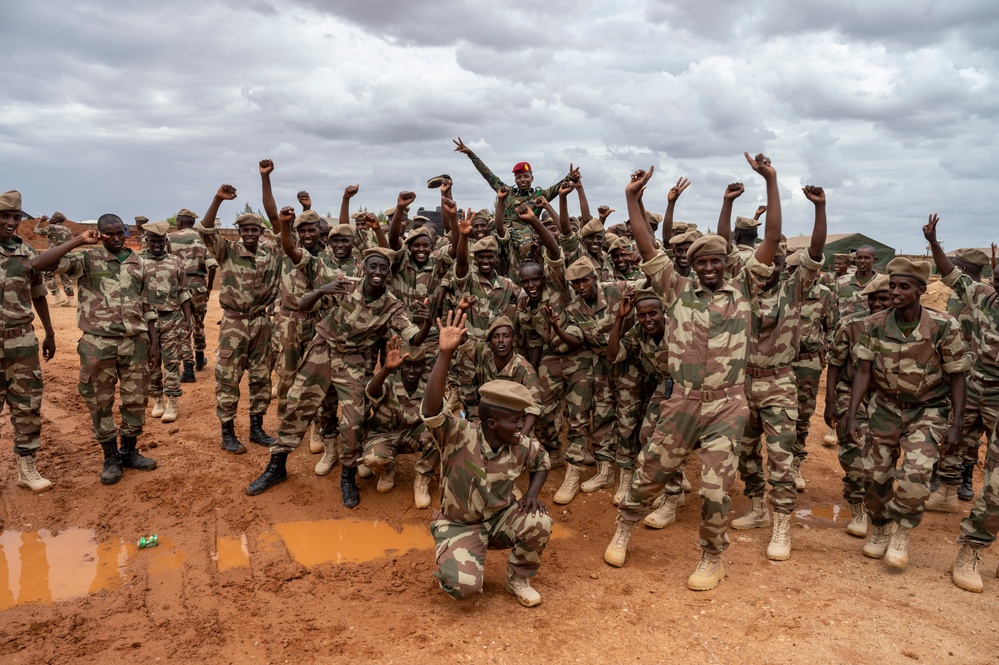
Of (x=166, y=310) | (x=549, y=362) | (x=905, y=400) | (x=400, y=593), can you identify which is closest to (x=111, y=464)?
(x=166, y=310)

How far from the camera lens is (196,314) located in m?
10.8

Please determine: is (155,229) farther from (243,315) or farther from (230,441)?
(230,441)

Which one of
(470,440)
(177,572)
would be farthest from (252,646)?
(470,440)

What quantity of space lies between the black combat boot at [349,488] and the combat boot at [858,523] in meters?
4.66

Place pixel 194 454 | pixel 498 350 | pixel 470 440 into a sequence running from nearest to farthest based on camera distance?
pixel 470 440
pixel 498 350
pixel 194 454

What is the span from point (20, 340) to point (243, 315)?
2.09m

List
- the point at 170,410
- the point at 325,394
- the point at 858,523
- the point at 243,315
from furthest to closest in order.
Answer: the point at 170,410 → the point at 243,315 → the point at 325,394 → the point at 858,523

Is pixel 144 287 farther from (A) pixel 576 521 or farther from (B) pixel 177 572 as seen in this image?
(A) pixel 576 521

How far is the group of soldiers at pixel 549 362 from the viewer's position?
466 centimetres

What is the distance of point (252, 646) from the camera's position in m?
4.00

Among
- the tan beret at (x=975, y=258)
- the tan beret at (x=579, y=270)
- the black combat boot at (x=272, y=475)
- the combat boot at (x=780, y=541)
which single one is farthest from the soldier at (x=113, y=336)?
the tan beret at (x=975, y=258)

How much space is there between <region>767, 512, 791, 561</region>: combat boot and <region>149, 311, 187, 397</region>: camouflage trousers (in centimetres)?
761

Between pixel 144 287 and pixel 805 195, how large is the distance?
6.63 m

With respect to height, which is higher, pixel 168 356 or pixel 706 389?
pixel 706 389
